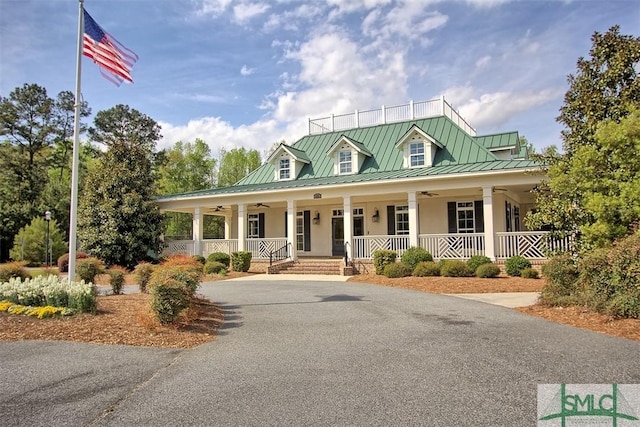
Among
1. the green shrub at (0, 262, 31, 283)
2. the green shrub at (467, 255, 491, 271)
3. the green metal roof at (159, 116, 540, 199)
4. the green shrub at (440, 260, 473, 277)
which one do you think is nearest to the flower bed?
the green shrub at (0, 262, 31, 283)

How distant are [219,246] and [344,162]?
7761 mm

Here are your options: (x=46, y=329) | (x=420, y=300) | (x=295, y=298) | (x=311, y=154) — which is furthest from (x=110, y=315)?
(x=311, y=154)

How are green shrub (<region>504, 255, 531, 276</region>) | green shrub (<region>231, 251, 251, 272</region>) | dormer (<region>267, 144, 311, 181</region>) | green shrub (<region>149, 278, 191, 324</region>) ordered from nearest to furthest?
green shrub (<region>149, 278, 191, 324</region>) < green shrub (<region>504, 255, 531, 276</region>) < green shrub (<region>231, 251, 251, 272</region>) < dormer (<region>267, 144, 311, 181</region>)

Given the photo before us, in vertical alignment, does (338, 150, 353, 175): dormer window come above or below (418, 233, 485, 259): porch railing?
above

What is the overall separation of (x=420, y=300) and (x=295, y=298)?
10.4 ft

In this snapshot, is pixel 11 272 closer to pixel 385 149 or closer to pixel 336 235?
pixel 336 235

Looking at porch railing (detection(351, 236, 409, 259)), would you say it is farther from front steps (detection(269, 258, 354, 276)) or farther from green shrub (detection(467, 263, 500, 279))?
green shrub (detection(467, 263, 500, 279))

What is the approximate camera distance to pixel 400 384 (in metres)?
4.76

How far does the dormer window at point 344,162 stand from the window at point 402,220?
325 cm

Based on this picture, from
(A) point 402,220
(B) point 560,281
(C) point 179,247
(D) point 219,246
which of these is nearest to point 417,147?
(A) point 402,220

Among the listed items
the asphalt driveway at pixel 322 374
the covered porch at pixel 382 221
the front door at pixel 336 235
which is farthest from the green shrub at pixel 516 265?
the front door at pixel 336 235

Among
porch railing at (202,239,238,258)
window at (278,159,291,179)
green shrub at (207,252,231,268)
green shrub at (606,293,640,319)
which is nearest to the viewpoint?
green shrub at (606,293,640,319)

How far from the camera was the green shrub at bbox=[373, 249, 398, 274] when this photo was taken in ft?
55.9

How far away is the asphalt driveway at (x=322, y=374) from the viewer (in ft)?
13.2
